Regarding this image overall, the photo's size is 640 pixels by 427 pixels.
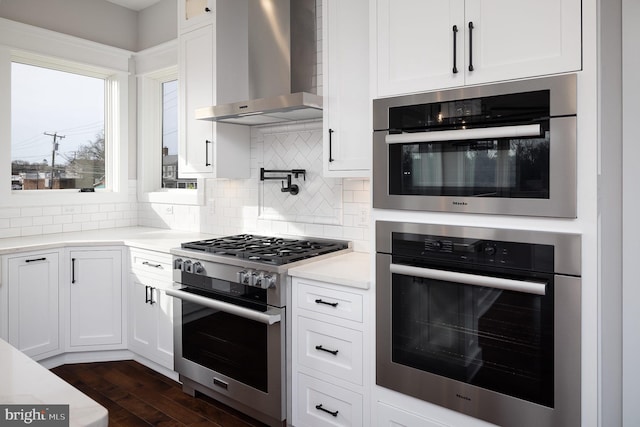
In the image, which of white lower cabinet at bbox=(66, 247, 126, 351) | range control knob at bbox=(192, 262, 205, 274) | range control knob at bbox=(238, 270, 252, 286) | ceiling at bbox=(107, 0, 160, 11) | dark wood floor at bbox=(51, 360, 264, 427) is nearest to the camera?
range control knob at bbox=(238, 270, 252, 286)

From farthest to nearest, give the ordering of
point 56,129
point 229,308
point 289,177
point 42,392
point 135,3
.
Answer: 1. point 135,3
2. point 56,129
3. point 289,177
4. point 229,308
5. point 42,392

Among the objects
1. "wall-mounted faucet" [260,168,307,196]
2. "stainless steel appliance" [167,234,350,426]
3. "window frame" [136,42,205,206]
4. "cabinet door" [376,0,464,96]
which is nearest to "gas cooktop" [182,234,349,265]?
"stainless steel appliance" [167,234,350,426]

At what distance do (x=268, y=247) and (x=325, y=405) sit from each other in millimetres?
1041

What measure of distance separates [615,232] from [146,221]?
3.98 meters

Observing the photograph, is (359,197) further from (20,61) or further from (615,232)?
(20,61)

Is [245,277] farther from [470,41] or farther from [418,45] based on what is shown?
[470,41]

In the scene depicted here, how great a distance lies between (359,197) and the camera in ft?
9.87

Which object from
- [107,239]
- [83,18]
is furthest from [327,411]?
[83,18]

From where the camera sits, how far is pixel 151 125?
457 cm

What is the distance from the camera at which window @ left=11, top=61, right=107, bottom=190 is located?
12.7 ft

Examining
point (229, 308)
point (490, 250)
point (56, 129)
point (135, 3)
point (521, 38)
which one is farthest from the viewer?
point (135, 3)

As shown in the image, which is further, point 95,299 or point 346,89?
point 95,299

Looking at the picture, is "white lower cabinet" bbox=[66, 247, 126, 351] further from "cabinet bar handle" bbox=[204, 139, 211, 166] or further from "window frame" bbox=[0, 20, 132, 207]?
"cabinet bar handle" bbox=[204, 139, 211, 166]

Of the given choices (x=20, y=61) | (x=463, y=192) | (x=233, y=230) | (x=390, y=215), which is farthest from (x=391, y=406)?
(x=20, y=61)
